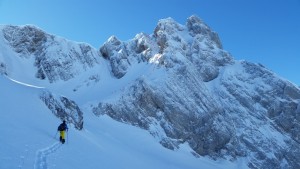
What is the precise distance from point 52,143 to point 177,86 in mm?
59002

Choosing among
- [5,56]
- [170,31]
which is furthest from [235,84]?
[5,56]

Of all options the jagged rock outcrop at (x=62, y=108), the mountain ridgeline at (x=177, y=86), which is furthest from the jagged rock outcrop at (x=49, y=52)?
the jagged rock outcrop at (x=62, y=108)

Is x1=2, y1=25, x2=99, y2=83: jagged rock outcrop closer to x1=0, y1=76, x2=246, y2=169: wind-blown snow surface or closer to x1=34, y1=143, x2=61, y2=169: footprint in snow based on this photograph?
x1=0, y1=76, x2=246, y2=169: wind-blown snow surface

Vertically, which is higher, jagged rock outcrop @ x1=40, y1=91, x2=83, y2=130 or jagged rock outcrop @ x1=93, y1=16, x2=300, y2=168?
jagged rock outcrop @ x1=93, y1=16, x2=300, y2=168

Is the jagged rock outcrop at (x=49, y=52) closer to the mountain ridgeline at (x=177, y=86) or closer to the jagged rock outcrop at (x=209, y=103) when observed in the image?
the mountain ridgeline at (x=177, y=86)

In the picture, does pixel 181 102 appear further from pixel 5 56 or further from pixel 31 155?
pixel 31 155

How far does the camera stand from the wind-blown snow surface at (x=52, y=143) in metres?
16.1

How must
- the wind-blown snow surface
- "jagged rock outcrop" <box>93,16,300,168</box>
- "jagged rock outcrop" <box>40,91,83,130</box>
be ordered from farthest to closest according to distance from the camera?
"jagged rock outcrop" <box>93,16,300,168</box>, "jagged rock outcrop" <box>40,91,83,130</box>, the wind-blown snow surface

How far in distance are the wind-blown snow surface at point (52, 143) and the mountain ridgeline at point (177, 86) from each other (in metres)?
4.72

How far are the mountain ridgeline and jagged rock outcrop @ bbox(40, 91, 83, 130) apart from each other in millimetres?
21640

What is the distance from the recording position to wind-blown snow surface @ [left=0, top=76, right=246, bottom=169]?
52.7 feet

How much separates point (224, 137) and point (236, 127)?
5.55 meters

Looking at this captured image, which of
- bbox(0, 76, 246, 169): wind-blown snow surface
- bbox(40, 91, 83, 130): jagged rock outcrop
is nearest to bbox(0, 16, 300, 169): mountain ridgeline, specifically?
bbox(0, 76, 246, 169): wind-blown snow surface

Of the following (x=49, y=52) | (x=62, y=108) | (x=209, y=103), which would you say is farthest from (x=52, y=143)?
(x=49, y=52)
